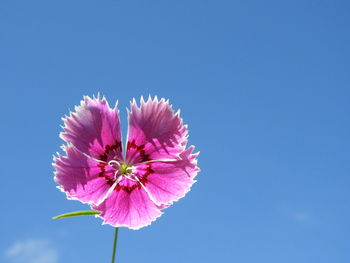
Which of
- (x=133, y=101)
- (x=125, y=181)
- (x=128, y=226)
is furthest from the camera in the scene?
(x=133, y=101)

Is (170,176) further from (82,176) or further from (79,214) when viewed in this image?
(79,214)

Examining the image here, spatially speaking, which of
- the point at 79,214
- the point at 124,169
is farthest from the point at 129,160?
the point at 79,214

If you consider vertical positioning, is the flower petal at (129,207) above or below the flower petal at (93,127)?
below

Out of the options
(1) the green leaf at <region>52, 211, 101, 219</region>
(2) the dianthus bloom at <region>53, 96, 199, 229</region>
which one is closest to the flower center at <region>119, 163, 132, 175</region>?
(2) the dianthus bloom at <region>53, 96, 199, 229</region>

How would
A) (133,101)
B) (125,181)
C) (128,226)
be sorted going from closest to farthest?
(128,226)
(125,181)
(133,101)

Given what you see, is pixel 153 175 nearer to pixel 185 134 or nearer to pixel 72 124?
pixel 185 134

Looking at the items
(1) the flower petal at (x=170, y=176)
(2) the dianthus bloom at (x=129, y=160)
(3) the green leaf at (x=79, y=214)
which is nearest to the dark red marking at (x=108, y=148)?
(2) the dianthus bloom at (x=129, y=160)

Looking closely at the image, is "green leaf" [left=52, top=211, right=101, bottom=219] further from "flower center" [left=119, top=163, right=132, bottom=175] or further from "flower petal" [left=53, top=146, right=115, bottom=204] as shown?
"flower center" [left=119, top=163, right=132, bottom=175]

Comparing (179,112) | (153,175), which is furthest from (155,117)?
(153,175)

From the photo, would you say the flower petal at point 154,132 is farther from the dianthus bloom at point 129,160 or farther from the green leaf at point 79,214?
the green leaf at point 79,214
